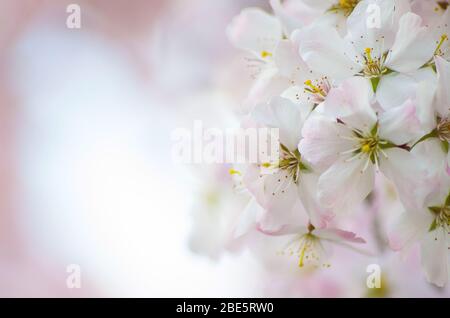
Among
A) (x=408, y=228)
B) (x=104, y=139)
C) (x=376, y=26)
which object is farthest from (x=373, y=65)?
(x=104, y=139)

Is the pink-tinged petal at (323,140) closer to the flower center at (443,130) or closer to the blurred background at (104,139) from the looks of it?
the flower center at (443,130)

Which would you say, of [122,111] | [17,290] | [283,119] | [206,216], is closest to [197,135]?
[206,216]

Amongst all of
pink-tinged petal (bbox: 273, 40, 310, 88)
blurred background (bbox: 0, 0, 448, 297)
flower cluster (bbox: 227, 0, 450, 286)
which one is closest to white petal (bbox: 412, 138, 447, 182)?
flower cluster (bbox: 227, 0, 450, 286)

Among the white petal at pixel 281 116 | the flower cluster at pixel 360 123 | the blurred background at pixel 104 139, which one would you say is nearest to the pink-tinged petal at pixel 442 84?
the flower cluster at pixel 360 123

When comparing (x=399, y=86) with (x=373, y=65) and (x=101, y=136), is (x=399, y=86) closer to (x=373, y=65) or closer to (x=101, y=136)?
(x=373, y=65)

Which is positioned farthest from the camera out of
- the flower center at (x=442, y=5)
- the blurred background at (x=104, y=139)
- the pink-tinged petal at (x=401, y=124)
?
the blurred background at (x=104, y=139)
